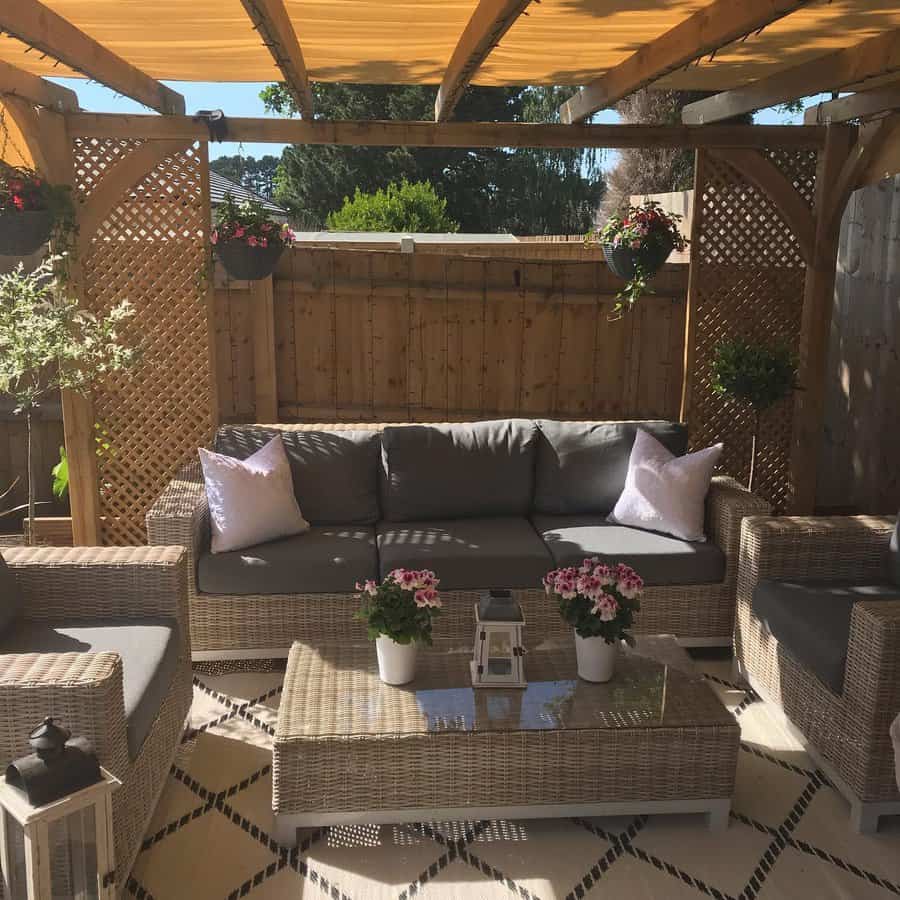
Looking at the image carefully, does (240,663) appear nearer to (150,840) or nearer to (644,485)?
(150,840)

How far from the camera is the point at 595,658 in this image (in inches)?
127

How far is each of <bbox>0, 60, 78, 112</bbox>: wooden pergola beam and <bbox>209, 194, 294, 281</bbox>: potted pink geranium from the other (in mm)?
859

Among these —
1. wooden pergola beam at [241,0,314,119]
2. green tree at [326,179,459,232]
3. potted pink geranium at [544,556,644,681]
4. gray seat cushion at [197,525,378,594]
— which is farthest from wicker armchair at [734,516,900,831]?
green tree at [326,179,459,232]

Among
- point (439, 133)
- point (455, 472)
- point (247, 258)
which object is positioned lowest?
point (455, 472)

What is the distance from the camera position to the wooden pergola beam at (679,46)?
3061 mm

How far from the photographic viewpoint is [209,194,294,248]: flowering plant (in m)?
4.94

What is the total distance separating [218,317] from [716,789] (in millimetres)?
4490

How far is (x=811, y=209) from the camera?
5.41m

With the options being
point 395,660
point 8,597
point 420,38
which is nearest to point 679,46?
point 420,38

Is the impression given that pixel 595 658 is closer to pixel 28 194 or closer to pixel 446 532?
pixel 446 532

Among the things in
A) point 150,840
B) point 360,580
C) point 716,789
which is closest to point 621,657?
point 716,789

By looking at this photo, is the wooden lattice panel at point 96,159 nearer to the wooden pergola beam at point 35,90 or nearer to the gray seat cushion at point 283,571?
the wooden pergola beam at point 35,90

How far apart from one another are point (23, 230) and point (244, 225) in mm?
1071

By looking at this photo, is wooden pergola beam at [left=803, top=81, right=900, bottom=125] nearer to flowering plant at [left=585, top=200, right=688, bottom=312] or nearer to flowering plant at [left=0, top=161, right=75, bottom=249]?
flowering plant at [left=585, top=200, right=688, bottom=312]
